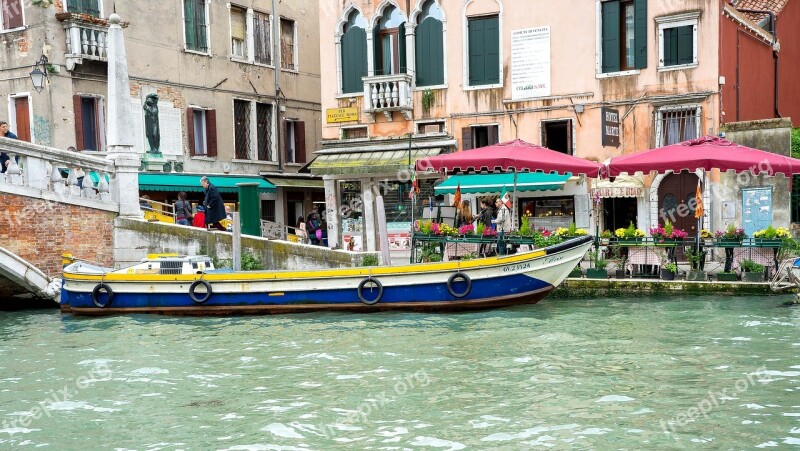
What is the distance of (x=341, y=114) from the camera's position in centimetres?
2070

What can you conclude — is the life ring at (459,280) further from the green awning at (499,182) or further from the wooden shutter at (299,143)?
the wooden shutter at (299,143)

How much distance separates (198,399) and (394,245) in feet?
39.7

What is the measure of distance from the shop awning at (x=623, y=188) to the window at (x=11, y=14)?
12805 mm

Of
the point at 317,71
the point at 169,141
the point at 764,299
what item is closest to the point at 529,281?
the point at 764,299

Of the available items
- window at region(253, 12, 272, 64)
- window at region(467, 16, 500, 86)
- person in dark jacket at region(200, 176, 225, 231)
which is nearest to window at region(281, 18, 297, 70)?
window at region(253, 12, 272, 64)

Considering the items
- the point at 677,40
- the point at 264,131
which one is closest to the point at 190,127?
the point at 264,131

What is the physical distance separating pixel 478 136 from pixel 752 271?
26.1 ft

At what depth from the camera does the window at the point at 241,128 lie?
22.5 metres

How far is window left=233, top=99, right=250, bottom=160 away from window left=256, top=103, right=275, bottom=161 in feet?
1.53

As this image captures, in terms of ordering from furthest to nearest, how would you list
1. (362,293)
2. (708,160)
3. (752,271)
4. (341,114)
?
(341,114) < (752,271) < (708,160) < (362,293)

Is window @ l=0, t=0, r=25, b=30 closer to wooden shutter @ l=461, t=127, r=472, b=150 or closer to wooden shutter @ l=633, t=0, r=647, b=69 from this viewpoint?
wooden shutter @ l=461, t=127, r=472, b=150

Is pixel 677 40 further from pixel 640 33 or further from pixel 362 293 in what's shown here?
pixel 362 293

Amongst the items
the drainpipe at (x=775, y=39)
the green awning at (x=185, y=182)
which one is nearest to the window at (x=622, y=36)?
the drainpipe at (x=775, y=39)
